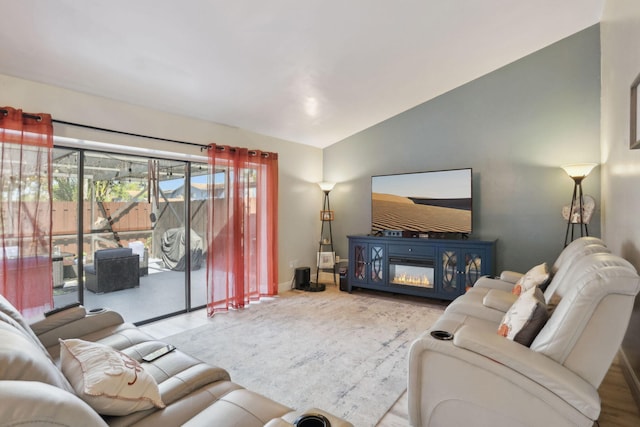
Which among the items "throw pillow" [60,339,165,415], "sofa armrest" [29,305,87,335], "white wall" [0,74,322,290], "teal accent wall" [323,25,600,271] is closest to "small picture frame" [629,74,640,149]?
"teal accent wall" [323,25,600,271]

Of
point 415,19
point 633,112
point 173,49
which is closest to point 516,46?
point 415,19

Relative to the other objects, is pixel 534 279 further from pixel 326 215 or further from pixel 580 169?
pixel 326 215

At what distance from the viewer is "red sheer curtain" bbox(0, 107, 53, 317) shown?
246cm

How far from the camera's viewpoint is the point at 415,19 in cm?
273

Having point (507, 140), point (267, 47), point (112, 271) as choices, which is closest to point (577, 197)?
point (507, 140)

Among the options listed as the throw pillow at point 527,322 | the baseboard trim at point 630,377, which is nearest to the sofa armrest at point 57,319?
the throw pillow at point 527,322

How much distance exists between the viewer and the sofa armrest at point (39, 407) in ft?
1.94

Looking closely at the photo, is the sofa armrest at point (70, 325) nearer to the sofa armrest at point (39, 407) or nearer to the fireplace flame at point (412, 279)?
the sofa armrest at point (39, 407)

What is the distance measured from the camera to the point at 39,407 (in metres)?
0.63

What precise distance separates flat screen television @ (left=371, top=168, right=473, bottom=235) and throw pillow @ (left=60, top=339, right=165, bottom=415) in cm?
385

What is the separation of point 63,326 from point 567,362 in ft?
8.85

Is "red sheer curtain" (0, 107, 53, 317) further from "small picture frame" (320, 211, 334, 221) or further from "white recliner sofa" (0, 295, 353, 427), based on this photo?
"small picture frame" (320, 211, 334, 221)

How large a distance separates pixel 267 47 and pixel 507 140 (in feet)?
10.4

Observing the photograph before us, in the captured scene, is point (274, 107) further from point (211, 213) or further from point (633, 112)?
point (633, 112)
